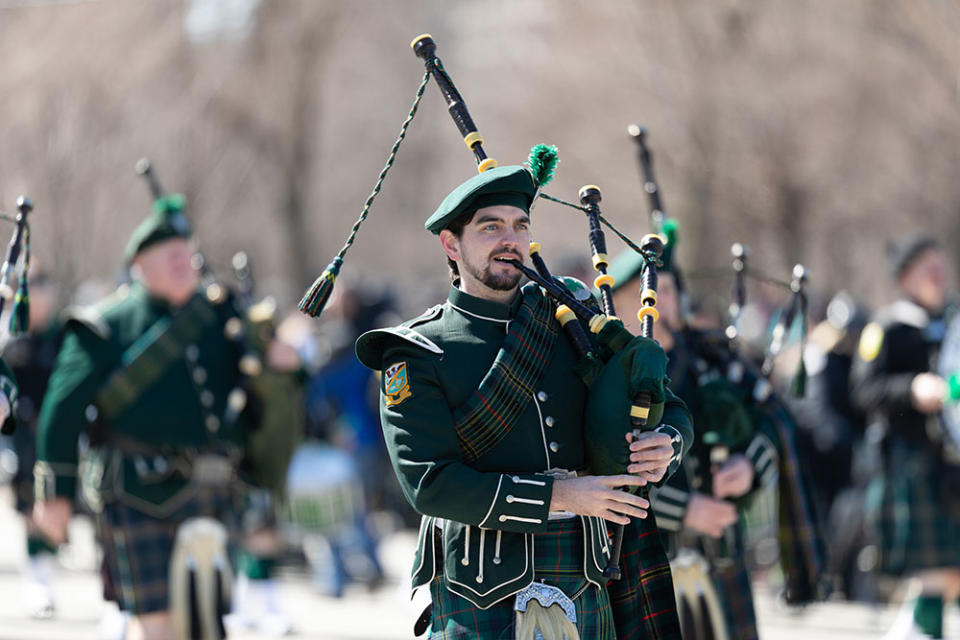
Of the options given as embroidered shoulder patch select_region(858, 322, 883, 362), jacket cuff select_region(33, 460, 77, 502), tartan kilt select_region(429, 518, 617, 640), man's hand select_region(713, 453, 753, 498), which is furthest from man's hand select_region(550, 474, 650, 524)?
embroidered shoulder patch select_region(858, 322, 883, 362)

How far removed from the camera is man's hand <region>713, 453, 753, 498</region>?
4.37 m

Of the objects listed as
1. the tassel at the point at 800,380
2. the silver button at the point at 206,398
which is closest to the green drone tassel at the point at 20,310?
the silver button at the point at 206,398

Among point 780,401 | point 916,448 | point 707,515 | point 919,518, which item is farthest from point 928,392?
point 707,515

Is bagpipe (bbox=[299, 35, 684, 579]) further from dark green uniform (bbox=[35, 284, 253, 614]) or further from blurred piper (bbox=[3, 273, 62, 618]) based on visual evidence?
blurred piper (bbox=[3, 273, 62, 618])

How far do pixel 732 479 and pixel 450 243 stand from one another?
1493 mm

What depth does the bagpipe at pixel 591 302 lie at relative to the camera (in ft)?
10.4

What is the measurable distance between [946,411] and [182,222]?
127 inches

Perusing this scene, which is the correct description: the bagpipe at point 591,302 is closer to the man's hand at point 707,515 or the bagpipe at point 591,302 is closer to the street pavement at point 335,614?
the man's hand at point 707,515

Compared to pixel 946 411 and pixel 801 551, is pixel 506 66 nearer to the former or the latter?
pixel 946 411

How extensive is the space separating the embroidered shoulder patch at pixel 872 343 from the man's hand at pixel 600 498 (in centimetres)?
337

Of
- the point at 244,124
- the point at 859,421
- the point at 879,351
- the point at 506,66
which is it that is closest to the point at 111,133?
the point at 244,124

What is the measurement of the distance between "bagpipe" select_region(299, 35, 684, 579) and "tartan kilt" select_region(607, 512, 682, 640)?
3.7 inches

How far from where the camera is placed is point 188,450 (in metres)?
5.43

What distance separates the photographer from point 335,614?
25.6ft
